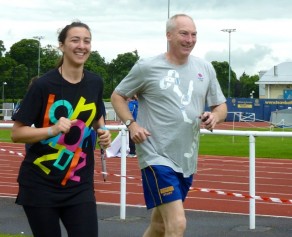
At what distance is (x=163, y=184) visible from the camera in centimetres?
592

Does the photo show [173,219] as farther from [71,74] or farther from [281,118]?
[281,118]

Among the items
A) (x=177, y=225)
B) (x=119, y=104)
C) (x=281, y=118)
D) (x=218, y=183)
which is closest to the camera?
(x=177, y=225)

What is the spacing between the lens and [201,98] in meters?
6.05

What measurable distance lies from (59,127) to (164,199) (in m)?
1.53

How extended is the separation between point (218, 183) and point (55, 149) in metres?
10.7

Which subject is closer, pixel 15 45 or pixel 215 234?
pixel 215 234

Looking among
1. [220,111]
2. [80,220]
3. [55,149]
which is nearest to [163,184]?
[220,111]

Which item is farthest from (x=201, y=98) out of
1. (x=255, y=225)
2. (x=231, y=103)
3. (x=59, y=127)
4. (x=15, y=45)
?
(x=15, y=45)

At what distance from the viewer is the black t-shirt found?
4914mm

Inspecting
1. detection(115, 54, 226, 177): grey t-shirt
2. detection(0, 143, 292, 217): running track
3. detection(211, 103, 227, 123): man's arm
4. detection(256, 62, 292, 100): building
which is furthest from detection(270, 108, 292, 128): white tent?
detection(256, 62, 292, 100): building

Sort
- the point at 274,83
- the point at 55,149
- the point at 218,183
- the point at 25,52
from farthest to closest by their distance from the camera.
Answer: the point at 274,83
the point at 25,52
the point at 218,183
the point at 55,149

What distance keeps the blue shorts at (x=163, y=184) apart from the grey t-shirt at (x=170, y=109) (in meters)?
0.05

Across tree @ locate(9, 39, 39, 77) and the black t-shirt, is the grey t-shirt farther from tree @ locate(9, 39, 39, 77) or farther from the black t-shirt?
tree @ locate(9, 39, 39, 77)

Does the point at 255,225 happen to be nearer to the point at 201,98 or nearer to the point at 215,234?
the point at 215,234
